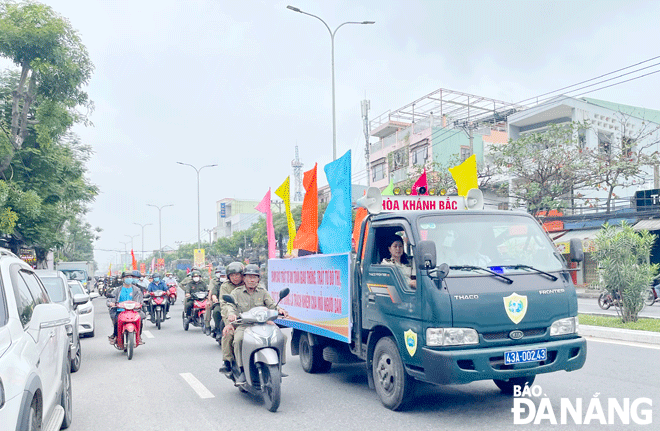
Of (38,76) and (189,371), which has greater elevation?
(38,76)

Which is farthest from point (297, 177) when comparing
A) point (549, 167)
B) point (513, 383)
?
point (513, 383)

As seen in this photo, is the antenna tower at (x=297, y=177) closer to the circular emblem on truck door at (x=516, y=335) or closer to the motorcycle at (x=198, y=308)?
the motorcycle at (x=198, y=308)

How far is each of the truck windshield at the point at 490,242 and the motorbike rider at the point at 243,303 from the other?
87.4 inches

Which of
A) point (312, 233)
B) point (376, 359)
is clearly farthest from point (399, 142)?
point (376, 359)

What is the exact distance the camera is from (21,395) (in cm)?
320

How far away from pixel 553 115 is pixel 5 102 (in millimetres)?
25511

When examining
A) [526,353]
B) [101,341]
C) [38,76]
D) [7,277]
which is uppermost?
[38,76]

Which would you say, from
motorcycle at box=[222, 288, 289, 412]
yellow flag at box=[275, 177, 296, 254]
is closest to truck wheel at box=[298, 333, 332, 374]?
motorcycle at box=[222, 288, 289, 412]

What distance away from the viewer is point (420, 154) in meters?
39.3

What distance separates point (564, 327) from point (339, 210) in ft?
11.1

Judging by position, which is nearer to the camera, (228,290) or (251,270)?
(251,270)

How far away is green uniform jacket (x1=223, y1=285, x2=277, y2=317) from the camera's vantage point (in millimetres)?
6949

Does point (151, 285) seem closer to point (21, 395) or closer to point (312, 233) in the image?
point (312, 233)

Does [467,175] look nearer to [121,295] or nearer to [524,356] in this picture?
[524,356]
